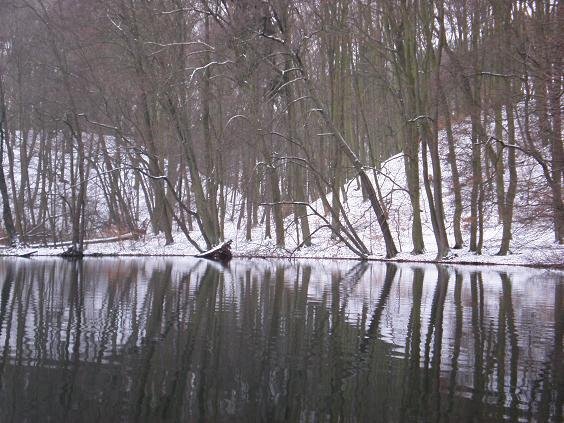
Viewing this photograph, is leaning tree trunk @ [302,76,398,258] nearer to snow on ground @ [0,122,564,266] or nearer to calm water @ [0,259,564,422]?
snow on ground @ [0,122,564,266]

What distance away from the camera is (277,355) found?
682 cm

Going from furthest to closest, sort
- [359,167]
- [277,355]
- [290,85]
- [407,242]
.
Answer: [407,242], [290,85], [359,167], [277,355]

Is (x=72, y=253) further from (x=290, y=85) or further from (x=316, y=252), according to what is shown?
(x=290, y=85)

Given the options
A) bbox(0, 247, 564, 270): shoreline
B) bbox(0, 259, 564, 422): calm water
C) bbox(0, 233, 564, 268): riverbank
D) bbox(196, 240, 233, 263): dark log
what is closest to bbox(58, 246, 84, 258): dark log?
bbox(0, 247, 564, 270): shoreline

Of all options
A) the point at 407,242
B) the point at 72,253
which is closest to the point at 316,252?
the point at 407,242

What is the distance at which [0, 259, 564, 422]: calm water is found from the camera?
497cm

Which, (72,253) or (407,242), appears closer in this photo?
(72,253)

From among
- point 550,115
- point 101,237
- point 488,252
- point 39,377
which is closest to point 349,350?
point 39,377

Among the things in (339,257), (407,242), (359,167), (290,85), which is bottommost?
(339,257)

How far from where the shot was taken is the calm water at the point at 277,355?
4.97 metres

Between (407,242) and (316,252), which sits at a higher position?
(407,242)

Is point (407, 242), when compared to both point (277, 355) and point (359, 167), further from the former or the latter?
point (277, 355)

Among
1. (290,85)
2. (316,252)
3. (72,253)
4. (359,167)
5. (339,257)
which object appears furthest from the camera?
(290,85)

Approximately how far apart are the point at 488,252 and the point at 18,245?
22.0 meters
